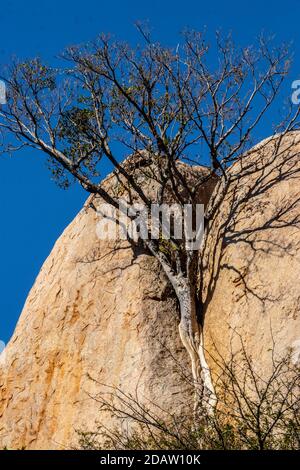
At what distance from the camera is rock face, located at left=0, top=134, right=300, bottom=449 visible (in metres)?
18.4

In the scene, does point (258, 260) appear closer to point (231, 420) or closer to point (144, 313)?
point (144, 313)

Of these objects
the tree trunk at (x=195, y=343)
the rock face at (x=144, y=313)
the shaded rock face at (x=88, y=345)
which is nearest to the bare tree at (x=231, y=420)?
the tree trunk at (x=195, y=343)

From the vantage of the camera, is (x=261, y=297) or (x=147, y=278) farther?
(x=147, y=278)

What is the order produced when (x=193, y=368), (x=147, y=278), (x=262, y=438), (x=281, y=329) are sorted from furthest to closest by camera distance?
(x=147, y=278)
(x=193, y=368)
(x=281, y=329)
(x=262, y=438)

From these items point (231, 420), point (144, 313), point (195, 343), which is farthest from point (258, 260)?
point (231, 420)

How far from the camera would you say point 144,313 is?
63.9ft

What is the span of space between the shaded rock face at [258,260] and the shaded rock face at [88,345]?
1009 millimetres

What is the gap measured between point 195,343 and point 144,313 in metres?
1.20

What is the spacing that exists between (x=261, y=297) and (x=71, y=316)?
4.53 meters

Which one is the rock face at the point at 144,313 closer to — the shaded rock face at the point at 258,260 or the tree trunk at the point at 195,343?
Result: the shaded rock face at the point at 258,260

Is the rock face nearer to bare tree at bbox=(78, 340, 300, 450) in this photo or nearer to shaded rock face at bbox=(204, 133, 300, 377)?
shaded rock face at bbox=(204, 133, 300, 377)

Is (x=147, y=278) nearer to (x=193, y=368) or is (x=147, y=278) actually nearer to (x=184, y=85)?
(x=193, y=368)

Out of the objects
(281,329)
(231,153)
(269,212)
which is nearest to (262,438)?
(281,329)

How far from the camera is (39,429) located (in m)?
20.1
